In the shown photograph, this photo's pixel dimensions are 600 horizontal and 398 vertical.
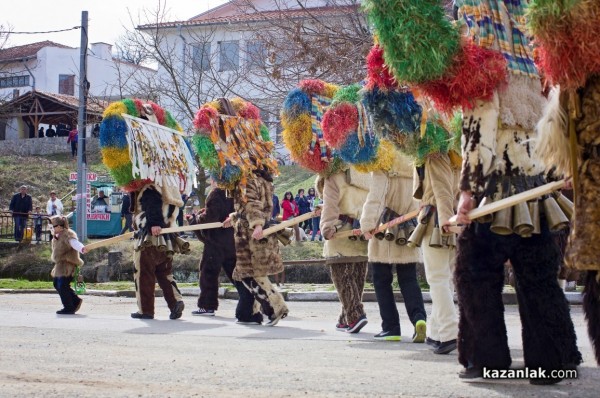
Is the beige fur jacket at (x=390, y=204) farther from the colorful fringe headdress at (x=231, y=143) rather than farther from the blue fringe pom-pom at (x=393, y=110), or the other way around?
the colorful fringe headdress at (x=231, y=143)

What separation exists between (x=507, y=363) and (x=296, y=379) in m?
1.40

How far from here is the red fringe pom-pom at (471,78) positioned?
256 inches

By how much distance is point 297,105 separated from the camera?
1123cm

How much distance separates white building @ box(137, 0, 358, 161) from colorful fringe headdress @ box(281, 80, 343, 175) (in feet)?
29.9

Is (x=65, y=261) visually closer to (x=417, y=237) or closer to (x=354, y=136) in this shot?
(x=354, y=136)

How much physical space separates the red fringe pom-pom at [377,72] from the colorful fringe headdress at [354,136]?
136cm

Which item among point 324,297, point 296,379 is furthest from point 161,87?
point 296,379

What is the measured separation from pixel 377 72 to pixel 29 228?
24.4 metres

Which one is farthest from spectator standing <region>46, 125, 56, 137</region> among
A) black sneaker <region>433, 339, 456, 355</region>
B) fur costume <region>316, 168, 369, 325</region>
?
black sneaker <region>433, 339, 456, 355</region>

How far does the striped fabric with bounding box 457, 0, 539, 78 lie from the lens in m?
6.66

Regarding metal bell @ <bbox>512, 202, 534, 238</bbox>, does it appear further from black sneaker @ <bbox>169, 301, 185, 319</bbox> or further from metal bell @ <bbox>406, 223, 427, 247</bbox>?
black sneaker @ <bbox>169, 301, 185, 319</bbox>

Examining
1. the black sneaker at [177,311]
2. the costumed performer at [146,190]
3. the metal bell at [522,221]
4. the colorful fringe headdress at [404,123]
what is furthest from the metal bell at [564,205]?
the black sneaker at [177,311]

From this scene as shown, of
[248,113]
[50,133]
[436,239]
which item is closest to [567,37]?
[436,239]

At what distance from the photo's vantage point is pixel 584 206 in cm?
530
